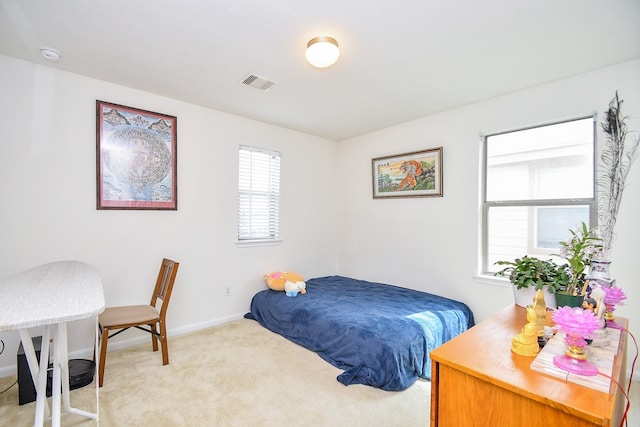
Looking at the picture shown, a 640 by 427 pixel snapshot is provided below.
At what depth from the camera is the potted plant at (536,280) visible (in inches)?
60.8

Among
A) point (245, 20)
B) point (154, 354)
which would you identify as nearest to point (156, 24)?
point (245, 20)

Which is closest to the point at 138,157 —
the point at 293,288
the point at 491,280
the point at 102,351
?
the point at 102,351

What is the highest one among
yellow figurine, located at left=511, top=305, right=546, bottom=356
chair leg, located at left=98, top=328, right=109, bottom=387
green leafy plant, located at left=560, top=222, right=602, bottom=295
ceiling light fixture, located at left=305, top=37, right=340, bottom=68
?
ceiling light fixture, located at left=305, top=37, right=340, bottom=68

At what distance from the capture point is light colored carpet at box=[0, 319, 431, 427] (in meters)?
1.79

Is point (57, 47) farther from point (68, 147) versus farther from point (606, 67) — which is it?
point (606, 67)

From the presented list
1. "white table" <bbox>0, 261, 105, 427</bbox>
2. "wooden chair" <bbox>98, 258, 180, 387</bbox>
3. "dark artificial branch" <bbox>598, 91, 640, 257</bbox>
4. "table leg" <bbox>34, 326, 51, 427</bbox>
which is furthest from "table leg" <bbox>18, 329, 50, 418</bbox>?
"dark artificial branch" <bbox>598, 91, 640, 257</bbox>

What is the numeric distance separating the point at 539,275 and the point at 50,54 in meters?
3.56

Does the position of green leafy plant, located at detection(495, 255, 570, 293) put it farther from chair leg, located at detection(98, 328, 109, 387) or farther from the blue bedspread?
chair leg, located at detection(98, 328, 109, 387)

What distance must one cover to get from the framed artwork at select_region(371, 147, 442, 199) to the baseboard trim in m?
2.44

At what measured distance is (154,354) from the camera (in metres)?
2.61

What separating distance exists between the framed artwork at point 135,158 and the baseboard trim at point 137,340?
1236 millimetres

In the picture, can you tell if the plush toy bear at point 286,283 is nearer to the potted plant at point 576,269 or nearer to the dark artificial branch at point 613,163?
the potted plant at point 576,269

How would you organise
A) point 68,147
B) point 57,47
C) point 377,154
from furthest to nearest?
point 377,154, point 68,147, point 57,47

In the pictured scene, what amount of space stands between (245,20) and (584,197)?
9.73ft
